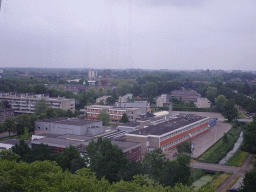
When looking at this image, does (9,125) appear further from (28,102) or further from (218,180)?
(218,180)

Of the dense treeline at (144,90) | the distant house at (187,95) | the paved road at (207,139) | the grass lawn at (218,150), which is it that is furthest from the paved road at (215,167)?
the distant house at (187,95)

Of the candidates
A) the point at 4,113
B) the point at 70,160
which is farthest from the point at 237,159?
the point at 4,113

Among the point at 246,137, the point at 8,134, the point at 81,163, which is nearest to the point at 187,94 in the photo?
the point at 246,137

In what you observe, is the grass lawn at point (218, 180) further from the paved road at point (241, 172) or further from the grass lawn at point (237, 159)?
the grass lawn at point (237, 159)

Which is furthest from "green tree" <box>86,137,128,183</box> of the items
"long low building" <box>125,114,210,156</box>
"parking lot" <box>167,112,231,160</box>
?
"parking lot" <box>167,112,231,160</box>

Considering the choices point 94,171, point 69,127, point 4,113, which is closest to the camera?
point 94,171

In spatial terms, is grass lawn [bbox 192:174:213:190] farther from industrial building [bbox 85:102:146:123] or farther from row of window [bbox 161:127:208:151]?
industrial building [bbox 85:102:146:123]
